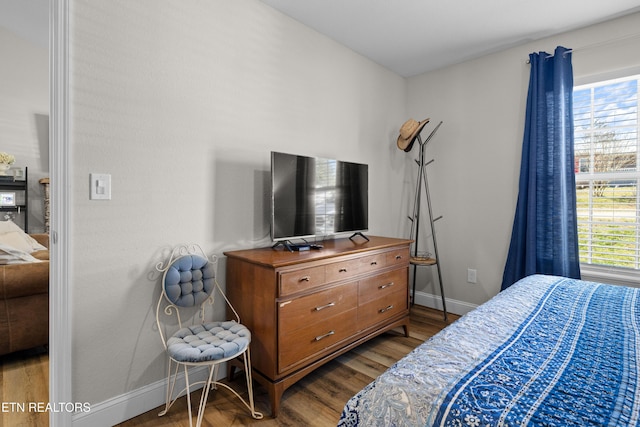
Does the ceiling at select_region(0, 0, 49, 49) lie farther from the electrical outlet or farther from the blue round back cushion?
the electrical outlet

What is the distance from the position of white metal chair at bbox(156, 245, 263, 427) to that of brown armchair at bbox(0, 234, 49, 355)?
1210 millimetres

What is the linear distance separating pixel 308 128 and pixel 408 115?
159 cm

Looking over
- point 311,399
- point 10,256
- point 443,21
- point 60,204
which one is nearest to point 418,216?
point 443,21

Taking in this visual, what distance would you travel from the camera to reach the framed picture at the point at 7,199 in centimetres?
390

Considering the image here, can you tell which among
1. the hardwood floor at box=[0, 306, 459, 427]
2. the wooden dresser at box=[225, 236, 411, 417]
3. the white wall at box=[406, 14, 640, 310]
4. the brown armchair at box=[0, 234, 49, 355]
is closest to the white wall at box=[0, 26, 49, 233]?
the brown armchair at box=[0, 234, 49, 355]

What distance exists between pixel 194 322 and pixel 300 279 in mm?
723

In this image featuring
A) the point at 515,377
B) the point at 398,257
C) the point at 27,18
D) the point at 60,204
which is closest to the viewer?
the point at 515,377

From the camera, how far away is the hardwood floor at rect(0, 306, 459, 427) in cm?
168

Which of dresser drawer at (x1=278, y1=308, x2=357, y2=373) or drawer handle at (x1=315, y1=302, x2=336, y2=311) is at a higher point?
drawer handle at (x1=315, y1=302, x2=336, y2=311)

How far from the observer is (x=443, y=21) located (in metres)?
2.53

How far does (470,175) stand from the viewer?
3229 mm

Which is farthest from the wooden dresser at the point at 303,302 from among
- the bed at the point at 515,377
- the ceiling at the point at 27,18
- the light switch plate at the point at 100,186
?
the ceiling at the point at 27,18

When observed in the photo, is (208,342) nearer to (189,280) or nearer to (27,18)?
(189,280)

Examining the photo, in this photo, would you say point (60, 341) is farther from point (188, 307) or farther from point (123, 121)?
point (123, 121)
